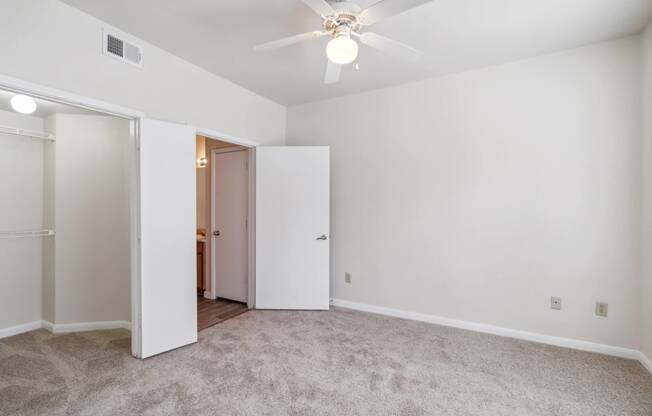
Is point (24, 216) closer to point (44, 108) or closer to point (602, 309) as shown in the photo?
point (44, 108)

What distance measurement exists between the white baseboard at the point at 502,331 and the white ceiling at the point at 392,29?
2532mm

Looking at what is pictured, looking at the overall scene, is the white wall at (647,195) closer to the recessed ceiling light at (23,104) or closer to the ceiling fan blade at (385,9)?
the ceiling fan blade at (385,9)

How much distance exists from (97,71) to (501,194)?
11.5 feet

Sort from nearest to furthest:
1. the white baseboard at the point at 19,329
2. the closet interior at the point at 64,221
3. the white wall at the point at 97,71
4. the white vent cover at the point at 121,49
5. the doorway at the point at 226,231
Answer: the white wall at the point at 97,71 < the white vent cover at the point at 121,49 < the white baseboard at the point at 19,329 < the closet interior at the point at 64,221 < the doorway at the point at 226,231

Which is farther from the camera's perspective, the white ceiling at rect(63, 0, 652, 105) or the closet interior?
the closet interior

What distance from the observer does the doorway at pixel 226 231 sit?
3.95 metres

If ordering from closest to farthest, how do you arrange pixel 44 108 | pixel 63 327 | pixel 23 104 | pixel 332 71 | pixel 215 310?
pixel 332 71 → pixel 23 104 → pixel 44 108 → pixel 63 327 → pixel 215 310

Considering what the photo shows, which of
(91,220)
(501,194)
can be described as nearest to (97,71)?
(91,220)

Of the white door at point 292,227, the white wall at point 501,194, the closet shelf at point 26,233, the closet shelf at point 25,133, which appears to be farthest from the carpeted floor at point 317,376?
the closet shelf at point 25,133

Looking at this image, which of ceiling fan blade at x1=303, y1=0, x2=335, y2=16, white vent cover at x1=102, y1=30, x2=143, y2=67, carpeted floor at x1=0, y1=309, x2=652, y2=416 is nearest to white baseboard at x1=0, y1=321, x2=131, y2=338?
carpeted floor at x1=0, y1=309, x2=652, y2=416

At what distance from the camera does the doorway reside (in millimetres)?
3947

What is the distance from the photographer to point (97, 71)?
2.22 metres

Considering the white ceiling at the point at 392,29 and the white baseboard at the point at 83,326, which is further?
the white baseboard at the point at 83,326

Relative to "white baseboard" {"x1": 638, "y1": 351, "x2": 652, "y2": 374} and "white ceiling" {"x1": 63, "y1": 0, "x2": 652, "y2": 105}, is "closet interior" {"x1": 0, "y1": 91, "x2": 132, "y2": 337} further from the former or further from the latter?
"white baseboard" {"x1": 638, "y1": 351, "x2": 652, "y2": 374}
